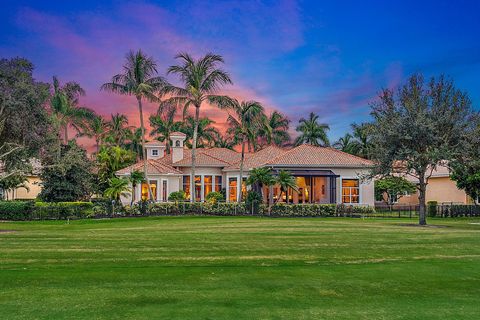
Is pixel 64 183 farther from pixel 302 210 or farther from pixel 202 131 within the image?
pixel 202 131

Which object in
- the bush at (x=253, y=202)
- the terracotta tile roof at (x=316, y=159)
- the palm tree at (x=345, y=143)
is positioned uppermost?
the palm tree at (x=345, y=143)

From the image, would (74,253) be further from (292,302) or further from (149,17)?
(149,17)

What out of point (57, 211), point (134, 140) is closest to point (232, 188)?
point (57, 211)

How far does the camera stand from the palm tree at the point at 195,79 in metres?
43.9

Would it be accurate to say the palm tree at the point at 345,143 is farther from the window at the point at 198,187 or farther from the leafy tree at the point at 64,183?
the leafy tree at the point at 64,183

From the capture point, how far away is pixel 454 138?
2955 centimetres

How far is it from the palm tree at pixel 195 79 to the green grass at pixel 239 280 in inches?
1063

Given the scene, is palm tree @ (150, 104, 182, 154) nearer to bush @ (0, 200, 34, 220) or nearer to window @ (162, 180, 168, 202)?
window @ (162, 180, 168, 202)

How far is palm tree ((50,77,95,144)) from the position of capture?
171 feet

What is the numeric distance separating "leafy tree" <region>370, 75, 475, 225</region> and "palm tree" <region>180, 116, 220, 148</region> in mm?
49259

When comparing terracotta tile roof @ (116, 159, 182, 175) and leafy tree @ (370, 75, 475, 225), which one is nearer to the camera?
leafy tree @ (370, 75, 475, 225)

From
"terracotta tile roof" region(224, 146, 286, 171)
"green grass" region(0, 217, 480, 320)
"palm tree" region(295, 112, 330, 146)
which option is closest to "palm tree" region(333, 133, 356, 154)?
"palm tree" region(295, 112, 330, 146)

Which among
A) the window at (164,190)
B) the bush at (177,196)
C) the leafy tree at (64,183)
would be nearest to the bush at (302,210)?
the bush at (177,196)

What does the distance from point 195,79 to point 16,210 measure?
1801cm
